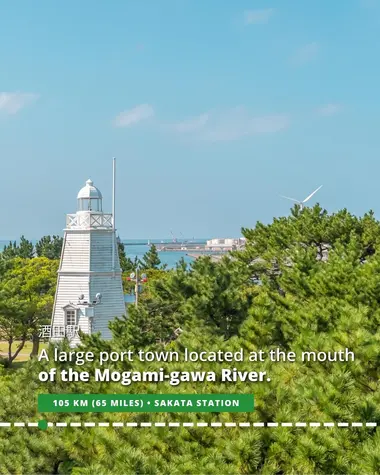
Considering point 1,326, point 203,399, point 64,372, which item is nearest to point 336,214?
point 1,326

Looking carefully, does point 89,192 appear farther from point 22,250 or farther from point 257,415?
point 22,250

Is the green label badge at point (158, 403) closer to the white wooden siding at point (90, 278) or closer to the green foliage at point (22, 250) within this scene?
the white wooden siding at point (90, 278)

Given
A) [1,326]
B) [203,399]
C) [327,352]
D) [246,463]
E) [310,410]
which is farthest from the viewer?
[1,326]

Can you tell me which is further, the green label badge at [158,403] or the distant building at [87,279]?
the distant building at [87,279]

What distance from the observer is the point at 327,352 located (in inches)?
425

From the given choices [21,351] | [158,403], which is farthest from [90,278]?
[158,403]

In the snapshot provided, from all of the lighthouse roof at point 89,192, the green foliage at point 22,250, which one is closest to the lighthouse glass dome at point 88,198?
the lighthouse roof at point 89,192

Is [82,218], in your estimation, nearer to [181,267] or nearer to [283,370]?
[181,267]

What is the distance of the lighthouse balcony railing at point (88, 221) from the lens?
103 feet

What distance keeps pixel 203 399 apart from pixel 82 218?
2243cm

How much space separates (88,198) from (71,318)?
5.91 m

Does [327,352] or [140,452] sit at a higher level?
[327,352]

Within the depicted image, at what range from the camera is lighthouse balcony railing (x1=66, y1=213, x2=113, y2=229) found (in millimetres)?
31344

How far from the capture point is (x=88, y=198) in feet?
106
